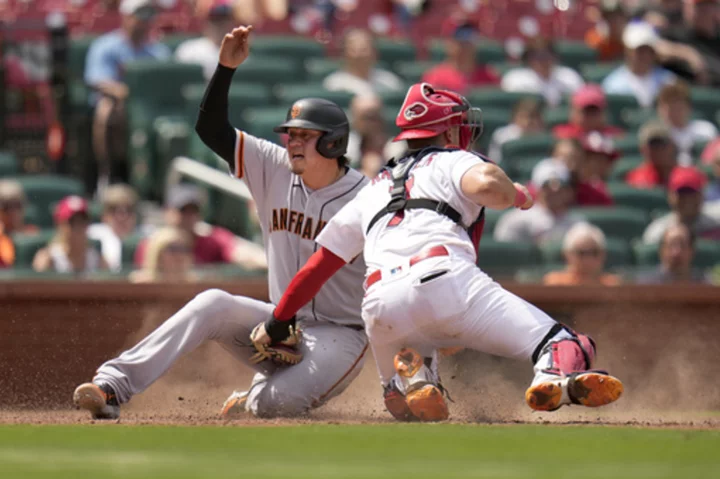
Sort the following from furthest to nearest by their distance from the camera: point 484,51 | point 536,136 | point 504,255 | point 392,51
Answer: point 484,51 < point 392,51 < point 536,136 < point 504,255

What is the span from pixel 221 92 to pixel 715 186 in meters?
5.49

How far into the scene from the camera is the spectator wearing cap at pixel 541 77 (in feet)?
40.8

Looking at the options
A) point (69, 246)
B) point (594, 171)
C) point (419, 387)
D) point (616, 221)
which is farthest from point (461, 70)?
point (419, 387)

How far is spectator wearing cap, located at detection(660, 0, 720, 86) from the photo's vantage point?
1326 centimetres

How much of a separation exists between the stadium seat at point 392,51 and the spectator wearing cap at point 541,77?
0.98m

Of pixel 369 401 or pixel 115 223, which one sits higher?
pixel 115 223

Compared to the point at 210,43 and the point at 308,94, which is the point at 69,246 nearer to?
the point at 308,94

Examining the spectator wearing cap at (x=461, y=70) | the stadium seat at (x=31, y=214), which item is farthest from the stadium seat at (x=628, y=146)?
the stadium seat at (x=31, y=214)

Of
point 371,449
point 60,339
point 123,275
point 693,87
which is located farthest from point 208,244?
point 693,87

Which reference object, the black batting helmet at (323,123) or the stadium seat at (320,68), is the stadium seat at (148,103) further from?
the black batting helmet at (323,123)

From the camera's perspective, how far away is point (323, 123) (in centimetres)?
646

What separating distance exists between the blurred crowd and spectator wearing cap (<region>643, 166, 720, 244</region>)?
1cm

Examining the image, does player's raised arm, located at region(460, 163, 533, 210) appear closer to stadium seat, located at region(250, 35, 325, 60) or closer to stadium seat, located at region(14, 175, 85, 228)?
stadium seat, located at region(14, 175, 85, 228)

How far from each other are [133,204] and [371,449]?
502cm
